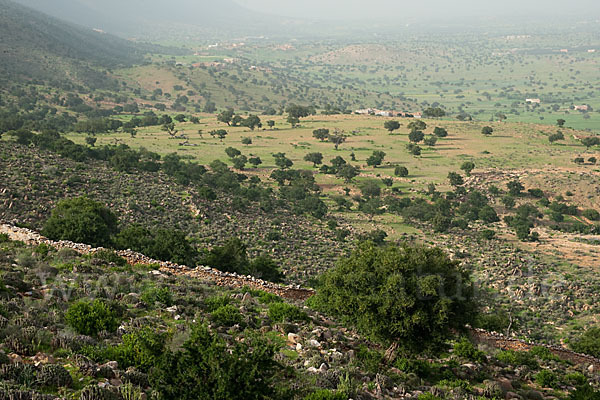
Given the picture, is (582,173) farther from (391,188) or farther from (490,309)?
(490,309)

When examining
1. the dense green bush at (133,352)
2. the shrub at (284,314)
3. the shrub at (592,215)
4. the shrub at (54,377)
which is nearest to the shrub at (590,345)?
the shrub at (284,314)

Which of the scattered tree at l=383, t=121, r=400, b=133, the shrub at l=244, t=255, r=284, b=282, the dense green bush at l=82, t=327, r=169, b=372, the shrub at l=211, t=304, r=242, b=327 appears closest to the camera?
the dense green bush at l=82, t=327, r=169, b=372

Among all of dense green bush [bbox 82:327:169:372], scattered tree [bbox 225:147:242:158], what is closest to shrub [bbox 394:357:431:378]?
dense green bush [bbox 82:327:169:372]

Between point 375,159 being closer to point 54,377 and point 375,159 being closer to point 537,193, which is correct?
point 537,193

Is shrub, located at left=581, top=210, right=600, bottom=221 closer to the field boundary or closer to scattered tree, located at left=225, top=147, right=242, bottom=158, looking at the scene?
the field boundary

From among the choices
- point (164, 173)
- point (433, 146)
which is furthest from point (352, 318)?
point (433, 146)
